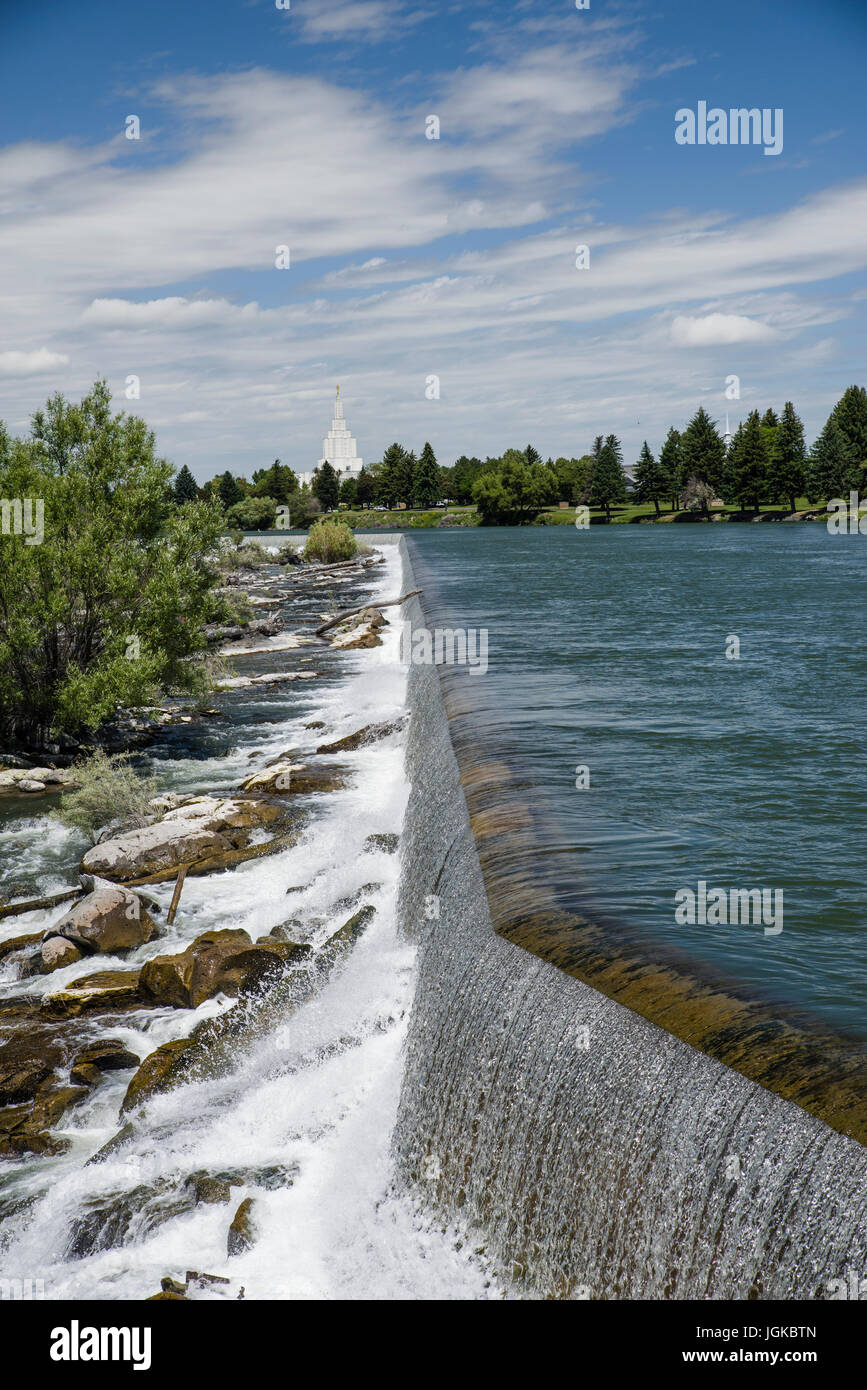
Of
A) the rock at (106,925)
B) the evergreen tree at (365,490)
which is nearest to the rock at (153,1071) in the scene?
the rock at (106,925)

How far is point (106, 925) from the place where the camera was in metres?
12.6

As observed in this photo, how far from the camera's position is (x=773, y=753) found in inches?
603

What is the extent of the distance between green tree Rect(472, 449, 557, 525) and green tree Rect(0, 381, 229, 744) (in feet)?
381

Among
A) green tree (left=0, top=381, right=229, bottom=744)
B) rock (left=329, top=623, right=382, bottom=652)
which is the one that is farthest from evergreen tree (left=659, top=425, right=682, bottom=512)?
green tree (left=0, top=381, right=229, bottom=744)

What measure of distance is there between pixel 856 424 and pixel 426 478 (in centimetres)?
6806

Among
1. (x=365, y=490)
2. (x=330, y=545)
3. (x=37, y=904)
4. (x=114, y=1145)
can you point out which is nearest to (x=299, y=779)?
(x=37, y=904)

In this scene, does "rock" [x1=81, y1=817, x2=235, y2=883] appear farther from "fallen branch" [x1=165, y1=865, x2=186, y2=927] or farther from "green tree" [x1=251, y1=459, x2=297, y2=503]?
"green tree" [x1=251, y1=459, x2=297, y2=503]

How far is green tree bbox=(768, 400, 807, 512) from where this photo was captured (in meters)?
106

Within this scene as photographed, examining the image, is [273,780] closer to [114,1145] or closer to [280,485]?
[114,1145]

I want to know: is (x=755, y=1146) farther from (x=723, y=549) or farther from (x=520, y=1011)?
(x=723, y=549)

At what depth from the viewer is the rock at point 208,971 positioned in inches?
446
